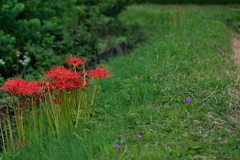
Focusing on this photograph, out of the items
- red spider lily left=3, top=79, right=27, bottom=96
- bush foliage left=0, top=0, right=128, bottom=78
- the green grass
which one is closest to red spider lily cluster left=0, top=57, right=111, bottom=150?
red spider lily left=3, top=79, right=27, bottom=96

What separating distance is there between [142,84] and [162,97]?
0.47 metres

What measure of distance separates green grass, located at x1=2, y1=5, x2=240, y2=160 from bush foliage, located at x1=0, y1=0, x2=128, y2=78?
67.7 inches

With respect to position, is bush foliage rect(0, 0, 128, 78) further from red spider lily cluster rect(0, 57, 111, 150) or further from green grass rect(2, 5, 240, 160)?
red spider lily cluster rect(0, 57, 111, 150)

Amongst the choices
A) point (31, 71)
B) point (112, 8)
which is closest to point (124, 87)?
point (31, 71)

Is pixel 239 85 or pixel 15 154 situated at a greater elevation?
pixel 239 85

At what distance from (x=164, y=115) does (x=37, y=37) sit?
4.16 meters

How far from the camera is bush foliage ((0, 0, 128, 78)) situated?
19.7ft

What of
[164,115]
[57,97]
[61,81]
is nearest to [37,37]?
[57,97]

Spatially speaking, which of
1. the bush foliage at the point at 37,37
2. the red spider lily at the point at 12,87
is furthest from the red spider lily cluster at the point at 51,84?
the bush foliage at the point at 37,37

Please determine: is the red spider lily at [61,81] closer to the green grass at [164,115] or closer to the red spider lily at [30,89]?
the red spider lily at [30,89]

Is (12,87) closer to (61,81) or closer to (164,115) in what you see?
(61,81)

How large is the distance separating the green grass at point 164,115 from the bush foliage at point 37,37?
1720 mm

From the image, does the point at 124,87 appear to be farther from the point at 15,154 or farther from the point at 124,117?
the point at 15,154

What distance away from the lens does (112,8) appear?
10.3 m
